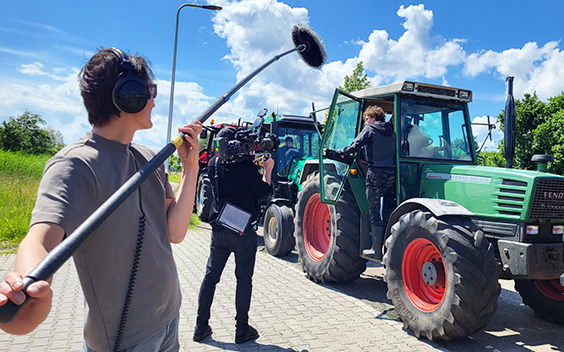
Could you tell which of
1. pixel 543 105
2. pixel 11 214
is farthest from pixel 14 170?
pixel 543 105

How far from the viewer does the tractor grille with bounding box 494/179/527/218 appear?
402 cm

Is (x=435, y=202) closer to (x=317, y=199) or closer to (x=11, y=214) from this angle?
(x=317, y=199)

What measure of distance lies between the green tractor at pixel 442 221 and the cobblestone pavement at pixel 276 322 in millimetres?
340

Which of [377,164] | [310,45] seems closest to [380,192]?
[377,164]

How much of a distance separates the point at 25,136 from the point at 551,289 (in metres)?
40.4

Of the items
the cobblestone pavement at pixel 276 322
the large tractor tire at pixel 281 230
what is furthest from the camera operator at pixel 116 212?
the large tractor tire at pixel 281 230

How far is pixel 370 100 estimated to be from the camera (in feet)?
18.6

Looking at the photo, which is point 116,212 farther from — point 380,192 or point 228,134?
point 380,192

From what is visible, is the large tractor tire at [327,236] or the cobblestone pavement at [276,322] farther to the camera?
the large tractor tire at [327,236]

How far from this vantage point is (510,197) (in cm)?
411

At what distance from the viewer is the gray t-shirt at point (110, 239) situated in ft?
4.36

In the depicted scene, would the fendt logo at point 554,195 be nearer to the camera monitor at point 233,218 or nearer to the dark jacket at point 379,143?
the dark jacket at point 379,143

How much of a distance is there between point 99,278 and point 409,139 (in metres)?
4.41

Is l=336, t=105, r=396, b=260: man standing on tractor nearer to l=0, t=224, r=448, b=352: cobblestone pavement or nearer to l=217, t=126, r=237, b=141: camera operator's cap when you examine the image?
l=0, t=224, r=448, b=352: cobblestone pavement
